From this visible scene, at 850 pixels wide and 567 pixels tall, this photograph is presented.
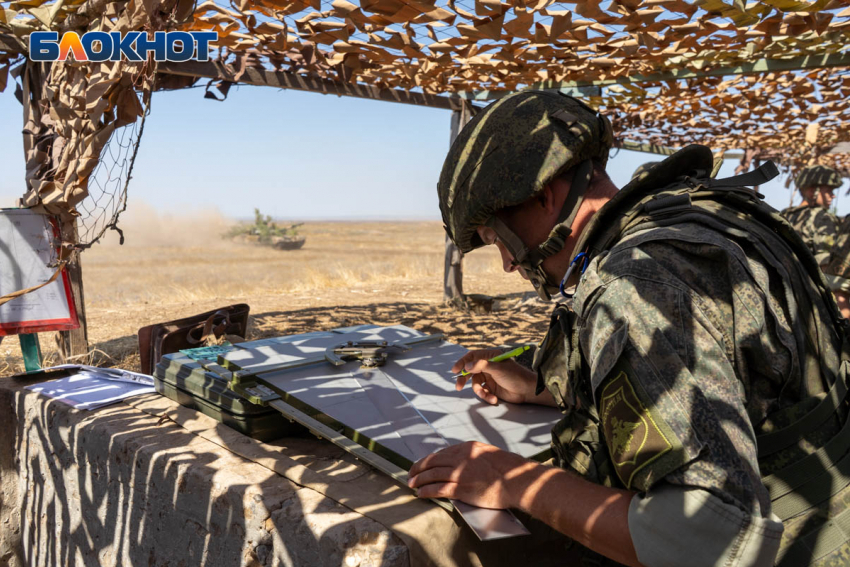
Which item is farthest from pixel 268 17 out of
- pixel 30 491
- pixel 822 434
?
pixel 822 434

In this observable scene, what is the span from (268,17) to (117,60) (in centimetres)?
193

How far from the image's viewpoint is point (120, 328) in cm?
684

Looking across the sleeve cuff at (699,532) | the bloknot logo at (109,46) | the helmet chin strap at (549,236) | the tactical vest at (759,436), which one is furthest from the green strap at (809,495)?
the bloknot logo at (109,46)

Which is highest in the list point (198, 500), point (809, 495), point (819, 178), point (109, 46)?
point (109, 46)

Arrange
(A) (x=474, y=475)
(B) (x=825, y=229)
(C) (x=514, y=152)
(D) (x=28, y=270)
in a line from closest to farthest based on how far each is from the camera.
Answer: (A) (x=474, y=475) → (C) (x=514, y=152) → (D) (x=28, y=270) → (B) (x=825, y=229)

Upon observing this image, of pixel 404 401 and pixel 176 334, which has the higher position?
pixel 404 401

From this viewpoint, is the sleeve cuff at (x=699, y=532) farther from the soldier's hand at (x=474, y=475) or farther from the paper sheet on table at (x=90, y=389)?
the paper sheet on table at (x=90, y=389)

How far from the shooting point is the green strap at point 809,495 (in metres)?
1.25

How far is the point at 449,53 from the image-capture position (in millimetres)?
4863

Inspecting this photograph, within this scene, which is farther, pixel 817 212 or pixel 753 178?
pixel 817 212

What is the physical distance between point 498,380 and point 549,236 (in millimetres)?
604

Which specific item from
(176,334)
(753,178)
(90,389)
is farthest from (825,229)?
(90,389)

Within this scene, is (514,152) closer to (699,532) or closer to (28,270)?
(699,532)

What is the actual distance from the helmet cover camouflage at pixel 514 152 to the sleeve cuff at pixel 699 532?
2.82ft
